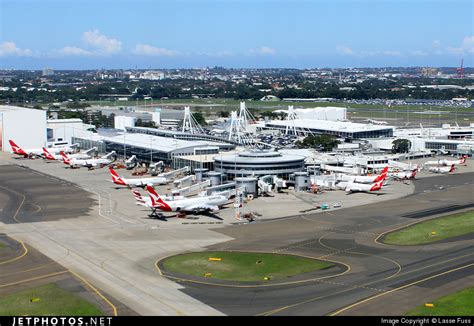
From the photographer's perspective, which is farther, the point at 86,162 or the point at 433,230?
the point at 86,162

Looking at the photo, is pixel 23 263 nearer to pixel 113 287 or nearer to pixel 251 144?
pixel 113 287

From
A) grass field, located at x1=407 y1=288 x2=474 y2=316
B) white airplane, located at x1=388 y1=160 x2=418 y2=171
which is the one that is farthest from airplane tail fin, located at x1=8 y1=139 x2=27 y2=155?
grass field, located at x1=407 y1=288 x2=474 y2=316

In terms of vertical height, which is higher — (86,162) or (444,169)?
(444,169)

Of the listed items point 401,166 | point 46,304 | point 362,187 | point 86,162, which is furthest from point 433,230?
point 86,162

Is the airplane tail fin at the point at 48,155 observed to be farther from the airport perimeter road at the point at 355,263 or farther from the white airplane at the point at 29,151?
the airport perimeter road at the point at 355,263

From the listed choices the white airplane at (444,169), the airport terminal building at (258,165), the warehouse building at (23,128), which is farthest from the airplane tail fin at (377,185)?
the warehouse building at (23,128)

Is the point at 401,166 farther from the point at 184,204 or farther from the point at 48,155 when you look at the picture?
the point at 48,155

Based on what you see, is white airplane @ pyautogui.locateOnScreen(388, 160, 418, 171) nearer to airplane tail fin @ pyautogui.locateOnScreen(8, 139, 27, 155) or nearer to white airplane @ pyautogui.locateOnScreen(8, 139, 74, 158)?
white airplane @ pyautogui.locateOnScreen(8, 139, 74, 158)
